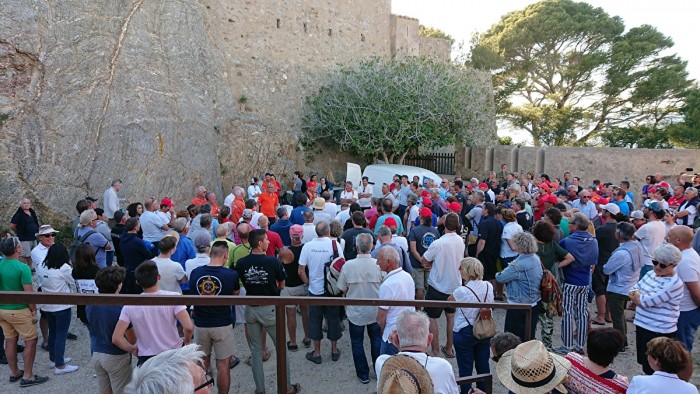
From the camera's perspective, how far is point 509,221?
7176mm

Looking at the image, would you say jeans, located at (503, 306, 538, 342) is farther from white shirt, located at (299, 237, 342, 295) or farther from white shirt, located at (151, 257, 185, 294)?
white shirt, located at (151, 257, 185, 294)

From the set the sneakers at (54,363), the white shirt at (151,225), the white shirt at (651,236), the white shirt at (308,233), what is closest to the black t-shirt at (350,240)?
the white shirt at (308,233)

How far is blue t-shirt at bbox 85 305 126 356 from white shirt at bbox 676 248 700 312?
5.26m

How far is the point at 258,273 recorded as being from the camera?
5.06m

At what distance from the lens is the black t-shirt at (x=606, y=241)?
6.88 m

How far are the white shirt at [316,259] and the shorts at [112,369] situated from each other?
2334 millimetres

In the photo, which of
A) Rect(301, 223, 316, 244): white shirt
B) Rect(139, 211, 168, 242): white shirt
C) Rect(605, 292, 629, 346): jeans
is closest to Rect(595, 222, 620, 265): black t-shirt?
Rect(605, 292, 629, 346): jeans

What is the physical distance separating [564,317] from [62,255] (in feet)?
19.8

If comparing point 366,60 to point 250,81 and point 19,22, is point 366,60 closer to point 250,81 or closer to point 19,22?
point 250,81

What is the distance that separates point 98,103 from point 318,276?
29.2 feet

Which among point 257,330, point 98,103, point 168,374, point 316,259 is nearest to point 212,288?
point 257,330

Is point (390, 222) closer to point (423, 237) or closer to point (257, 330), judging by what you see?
point (423, 237)

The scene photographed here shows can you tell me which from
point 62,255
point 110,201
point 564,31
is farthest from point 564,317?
point 564,31

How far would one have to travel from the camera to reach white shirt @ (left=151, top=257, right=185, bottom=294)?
532 centimetres
